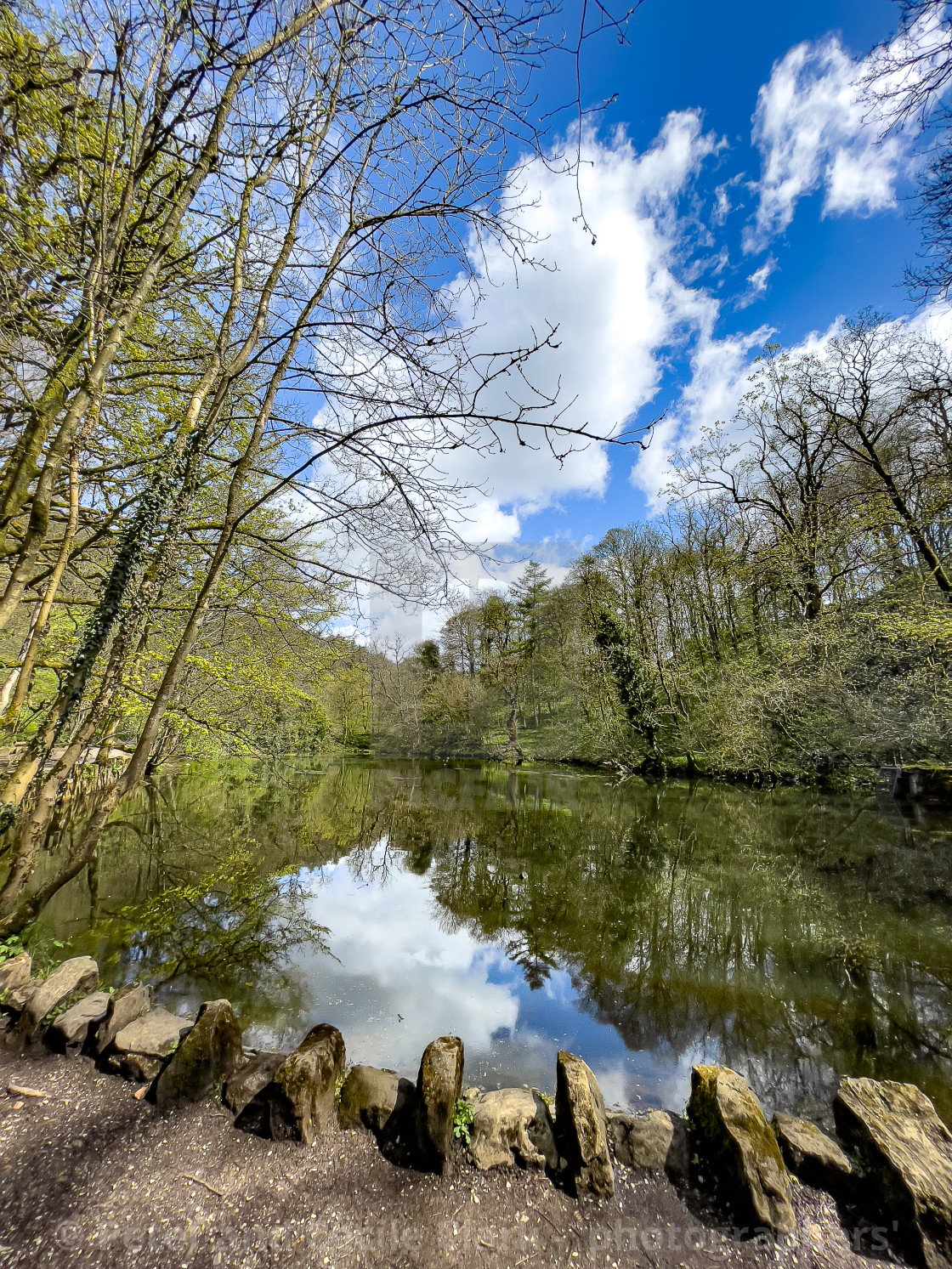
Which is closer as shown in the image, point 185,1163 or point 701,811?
point 185,1163

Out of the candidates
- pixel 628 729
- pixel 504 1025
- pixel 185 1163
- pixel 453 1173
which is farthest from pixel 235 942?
pixel 628 729

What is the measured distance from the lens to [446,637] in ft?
88.8

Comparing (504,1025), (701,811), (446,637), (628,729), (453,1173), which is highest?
(446,637)

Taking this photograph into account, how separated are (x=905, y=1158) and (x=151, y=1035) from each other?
3.39 meters

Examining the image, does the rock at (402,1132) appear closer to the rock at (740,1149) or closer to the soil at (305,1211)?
the soil at (305,1211)

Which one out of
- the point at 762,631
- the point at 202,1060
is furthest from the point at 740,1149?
the point at 762,631

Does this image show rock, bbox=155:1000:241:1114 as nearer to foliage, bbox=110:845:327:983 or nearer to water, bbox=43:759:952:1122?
water, bbox=43:759:952:1122

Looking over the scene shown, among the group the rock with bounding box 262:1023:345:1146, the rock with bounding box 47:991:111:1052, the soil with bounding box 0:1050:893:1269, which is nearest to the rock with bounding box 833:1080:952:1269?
the soil with bounding box 0:1050:893:1269

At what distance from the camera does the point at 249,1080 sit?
2.23 meters

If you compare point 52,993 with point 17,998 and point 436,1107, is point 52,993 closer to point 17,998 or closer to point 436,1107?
point 17,998

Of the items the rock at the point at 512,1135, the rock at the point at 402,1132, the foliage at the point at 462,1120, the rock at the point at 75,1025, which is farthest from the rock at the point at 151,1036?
the rock at the point at 512,1135

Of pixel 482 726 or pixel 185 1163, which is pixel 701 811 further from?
pixel 482 726

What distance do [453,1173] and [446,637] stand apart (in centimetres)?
2532

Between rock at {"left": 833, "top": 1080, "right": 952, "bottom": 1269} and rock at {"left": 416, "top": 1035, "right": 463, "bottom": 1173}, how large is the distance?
5.35ft
